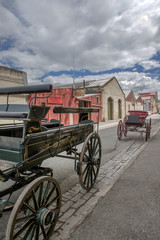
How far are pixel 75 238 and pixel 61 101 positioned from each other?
13.9 metres

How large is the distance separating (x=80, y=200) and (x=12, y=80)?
12.1 meters

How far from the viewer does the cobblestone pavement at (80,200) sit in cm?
213

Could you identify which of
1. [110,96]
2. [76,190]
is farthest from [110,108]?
[76,190]

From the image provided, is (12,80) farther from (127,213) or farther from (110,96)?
(110,96)

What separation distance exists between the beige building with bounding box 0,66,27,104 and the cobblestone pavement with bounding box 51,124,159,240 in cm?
997

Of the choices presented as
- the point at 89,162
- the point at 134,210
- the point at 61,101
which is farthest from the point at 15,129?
the point at 61,101

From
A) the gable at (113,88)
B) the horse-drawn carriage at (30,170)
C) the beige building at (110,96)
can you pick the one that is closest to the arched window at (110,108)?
the beige building at (110,96)

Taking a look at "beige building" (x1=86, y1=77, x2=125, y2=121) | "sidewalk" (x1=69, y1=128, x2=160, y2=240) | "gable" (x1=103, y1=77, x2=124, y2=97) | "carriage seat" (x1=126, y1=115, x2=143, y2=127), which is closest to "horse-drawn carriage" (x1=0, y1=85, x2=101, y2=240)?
"sidewalk" (x1=69, y1=128, x2=160, y2=240)

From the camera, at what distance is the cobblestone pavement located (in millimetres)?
2133

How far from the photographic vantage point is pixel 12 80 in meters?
12.6

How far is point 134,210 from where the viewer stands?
2508 millimetres

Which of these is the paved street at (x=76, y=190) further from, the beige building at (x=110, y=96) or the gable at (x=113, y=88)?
the gable at (x=113, y=88)

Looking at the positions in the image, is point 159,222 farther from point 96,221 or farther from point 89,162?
point 89,162

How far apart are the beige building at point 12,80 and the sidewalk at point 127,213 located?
35.2 ft
